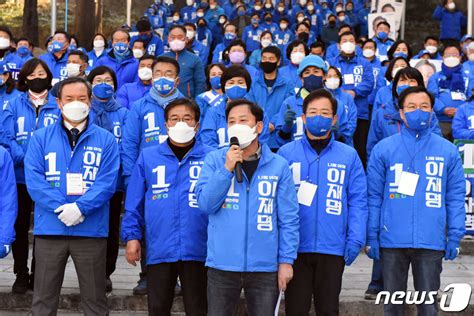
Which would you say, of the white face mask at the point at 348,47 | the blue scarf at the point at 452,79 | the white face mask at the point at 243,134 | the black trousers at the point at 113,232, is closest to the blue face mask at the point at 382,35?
the blue scarf at the point at 452,79

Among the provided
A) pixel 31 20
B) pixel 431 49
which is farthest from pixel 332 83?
pixel 31 20

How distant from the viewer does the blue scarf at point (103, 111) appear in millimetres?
7316

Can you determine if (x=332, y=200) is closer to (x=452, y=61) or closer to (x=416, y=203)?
(x=416, y=203)

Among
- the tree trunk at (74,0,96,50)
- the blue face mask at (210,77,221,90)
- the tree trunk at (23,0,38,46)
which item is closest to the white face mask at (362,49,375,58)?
the blue face mask at (210,77,221,90)

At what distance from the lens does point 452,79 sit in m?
11.9

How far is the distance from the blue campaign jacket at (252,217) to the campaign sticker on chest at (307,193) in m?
0.35

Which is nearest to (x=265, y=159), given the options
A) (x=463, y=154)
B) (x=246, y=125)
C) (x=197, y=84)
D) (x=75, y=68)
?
(x=246, y=125)

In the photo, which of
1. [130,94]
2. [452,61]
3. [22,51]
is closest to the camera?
[130,94]

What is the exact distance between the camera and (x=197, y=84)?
11.3 meters

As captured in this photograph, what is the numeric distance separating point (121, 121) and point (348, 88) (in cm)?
517

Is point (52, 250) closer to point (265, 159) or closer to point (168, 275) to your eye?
point (168, 275)

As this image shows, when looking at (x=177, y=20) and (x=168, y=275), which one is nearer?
(x=168, y=275)

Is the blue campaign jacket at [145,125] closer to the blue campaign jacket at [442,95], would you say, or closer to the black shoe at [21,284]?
the black shoe at [21,284]

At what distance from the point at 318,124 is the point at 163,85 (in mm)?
1824
